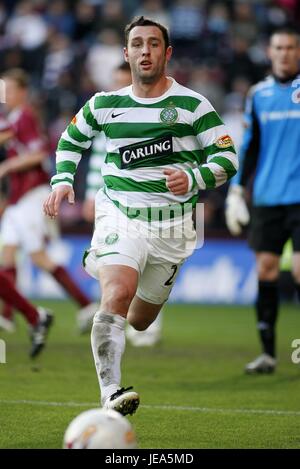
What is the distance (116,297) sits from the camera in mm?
5309

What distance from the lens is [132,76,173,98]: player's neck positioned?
5.78 m

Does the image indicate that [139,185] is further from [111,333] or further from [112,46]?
[112,46]

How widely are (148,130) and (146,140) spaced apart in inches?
2.3

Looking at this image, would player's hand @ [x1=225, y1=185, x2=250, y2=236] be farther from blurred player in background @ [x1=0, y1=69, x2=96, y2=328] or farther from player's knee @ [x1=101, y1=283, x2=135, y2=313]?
player's knee @ [x1=101, y1=283, x2=135, y2=313]

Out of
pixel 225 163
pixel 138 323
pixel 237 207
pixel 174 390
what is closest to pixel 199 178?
pixel 225 163

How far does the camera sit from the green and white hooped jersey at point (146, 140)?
574 cm

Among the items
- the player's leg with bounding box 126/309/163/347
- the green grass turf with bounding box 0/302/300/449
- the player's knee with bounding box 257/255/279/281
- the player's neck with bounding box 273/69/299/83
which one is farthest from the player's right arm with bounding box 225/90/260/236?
the player's leg with bounding box 126/309/163/347

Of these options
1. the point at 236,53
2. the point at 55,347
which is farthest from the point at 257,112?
the point at 236,53

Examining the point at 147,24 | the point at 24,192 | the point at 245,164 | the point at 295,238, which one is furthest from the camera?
the point at 24,192

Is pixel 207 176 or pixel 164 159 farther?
pixel 164 159

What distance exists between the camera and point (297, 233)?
7840 millimetres

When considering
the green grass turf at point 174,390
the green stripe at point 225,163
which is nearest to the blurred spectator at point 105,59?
the green grass turf at point 174,390

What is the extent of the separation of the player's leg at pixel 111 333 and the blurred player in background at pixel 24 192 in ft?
15.8
